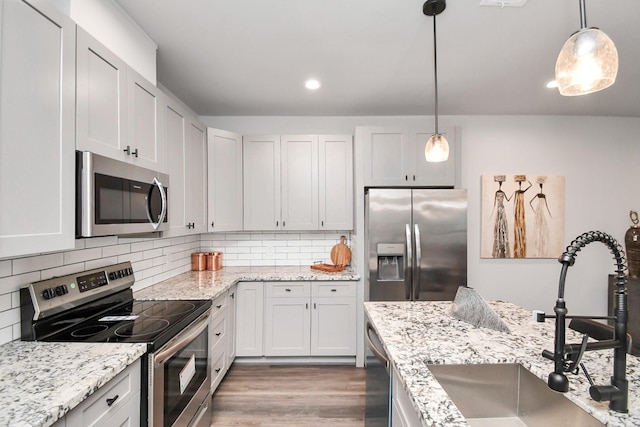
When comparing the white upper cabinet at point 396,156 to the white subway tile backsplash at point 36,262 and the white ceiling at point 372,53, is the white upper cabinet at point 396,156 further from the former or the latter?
the white subway tile backsplash at point 36,262

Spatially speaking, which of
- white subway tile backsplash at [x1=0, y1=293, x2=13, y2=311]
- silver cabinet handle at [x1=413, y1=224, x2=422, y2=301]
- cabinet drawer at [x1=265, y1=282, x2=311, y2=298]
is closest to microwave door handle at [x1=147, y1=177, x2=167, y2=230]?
white subway tile backsplash at [x1=0, y1=293, x2=13, y2=311]

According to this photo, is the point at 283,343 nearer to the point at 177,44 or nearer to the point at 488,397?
the point at 488,397

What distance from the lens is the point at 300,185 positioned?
3395 millimetres

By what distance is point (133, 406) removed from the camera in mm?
1332

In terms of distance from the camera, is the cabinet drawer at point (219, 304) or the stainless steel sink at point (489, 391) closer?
the stainless steel sink at point (489, 391)

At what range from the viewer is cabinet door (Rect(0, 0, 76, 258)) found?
1029mm

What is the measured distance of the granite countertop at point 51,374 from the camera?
0.90 metres

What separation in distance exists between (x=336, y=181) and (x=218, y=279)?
155cm

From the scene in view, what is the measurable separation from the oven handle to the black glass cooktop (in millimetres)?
38

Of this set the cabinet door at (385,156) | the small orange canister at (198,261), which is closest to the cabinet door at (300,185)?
the cabinet door at (385,156)

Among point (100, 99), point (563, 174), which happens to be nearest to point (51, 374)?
point (100, 99)

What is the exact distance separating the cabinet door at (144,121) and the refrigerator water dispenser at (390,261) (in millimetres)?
1960

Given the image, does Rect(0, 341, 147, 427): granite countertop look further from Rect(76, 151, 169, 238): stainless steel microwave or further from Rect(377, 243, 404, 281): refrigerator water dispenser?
Rect(377, 243, 404, 281): refrigerator water dispenser

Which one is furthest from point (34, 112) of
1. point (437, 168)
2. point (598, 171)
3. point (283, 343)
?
point (598, 171)
